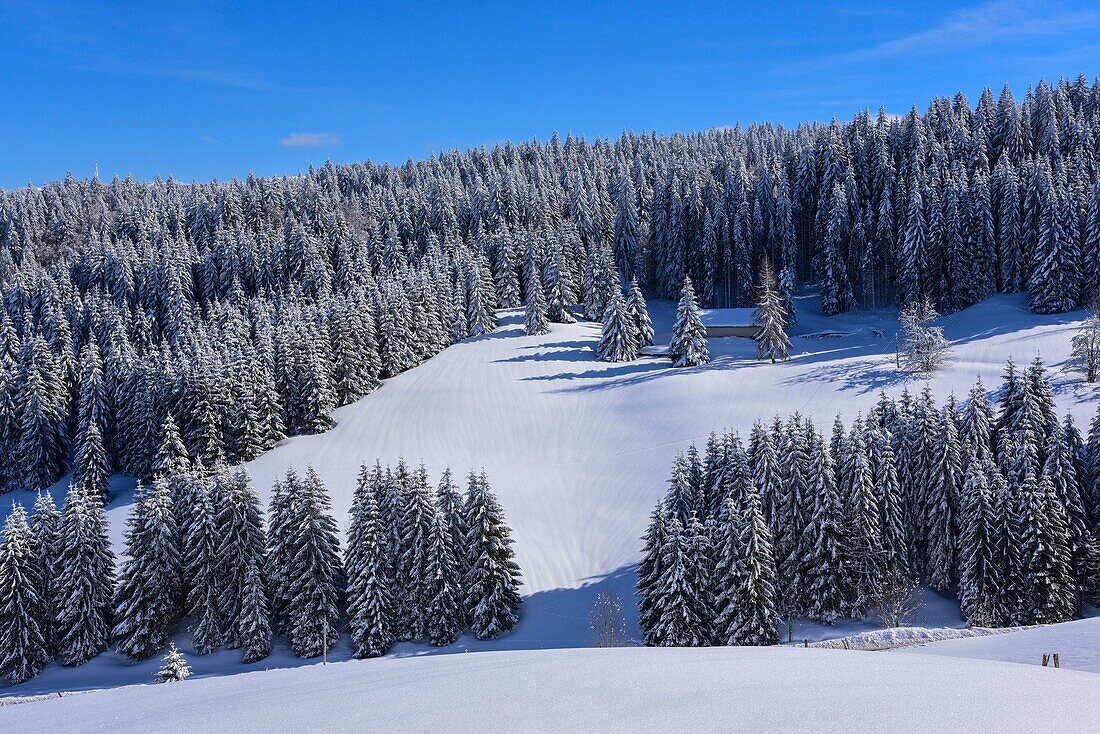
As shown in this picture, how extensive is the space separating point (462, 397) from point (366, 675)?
52.2m

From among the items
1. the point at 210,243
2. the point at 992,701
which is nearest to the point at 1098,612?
Result: the point at 992,701

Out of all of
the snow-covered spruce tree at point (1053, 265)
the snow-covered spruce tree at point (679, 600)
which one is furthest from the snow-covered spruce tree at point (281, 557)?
the snow-covered spruce tree at point (1053, 265)

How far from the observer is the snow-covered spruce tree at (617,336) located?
73.0 m

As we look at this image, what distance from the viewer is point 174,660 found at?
30906 mm

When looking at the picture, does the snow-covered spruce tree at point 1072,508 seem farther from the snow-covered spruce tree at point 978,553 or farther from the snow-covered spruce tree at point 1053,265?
the snow-covered spruce tree at point 1053,265

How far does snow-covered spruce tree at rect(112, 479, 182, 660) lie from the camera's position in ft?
124

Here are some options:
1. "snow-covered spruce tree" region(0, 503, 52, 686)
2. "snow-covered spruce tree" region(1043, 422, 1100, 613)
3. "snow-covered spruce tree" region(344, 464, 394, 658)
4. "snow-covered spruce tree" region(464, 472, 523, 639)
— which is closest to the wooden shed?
"snow-covered spruce tree" region(1043, 422, 1100, 613)

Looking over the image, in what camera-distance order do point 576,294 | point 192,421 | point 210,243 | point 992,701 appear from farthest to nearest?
point 210,243
point 576,294
point 192,421
point 992,701

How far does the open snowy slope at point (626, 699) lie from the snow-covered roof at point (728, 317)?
228 feet

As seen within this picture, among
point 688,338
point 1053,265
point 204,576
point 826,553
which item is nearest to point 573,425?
point 688,338

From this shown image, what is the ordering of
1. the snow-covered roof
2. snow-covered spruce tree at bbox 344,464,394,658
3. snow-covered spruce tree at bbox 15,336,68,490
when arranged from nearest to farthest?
snow-covered spruce tree at bbox 344,464,394,658 → snow-covered spruce tree at bbox 15,336,68,490 → the snow-covered roof

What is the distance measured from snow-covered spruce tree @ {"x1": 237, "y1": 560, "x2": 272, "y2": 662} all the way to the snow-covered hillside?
802 mm

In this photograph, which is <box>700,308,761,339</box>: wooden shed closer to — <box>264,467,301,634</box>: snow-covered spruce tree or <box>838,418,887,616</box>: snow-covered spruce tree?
<box>838,418,887,616</box>: snow-covered spruce tree

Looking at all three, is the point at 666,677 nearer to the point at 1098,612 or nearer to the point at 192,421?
the point at 1098,612
